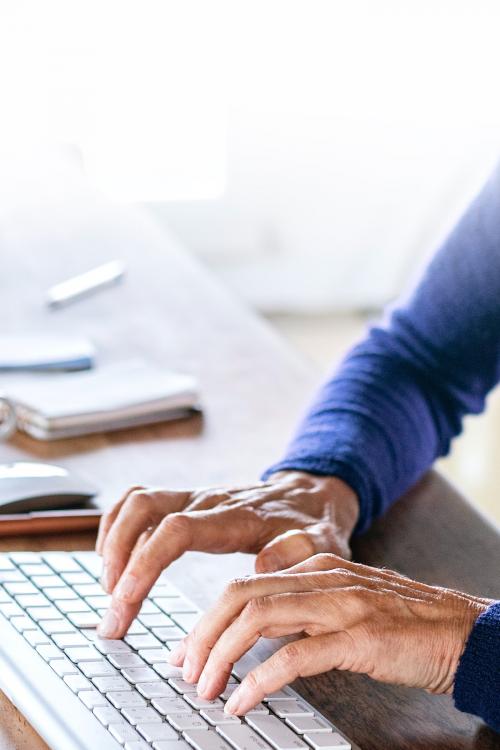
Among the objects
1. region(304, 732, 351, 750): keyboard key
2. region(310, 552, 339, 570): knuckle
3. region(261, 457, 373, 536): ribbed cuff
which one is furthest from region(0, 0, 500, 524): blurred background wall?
region(304, 732, 351, 750): keyboard key

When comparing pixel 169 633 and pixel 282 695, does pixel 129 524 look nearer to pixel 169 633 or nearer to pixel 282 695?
pixel 169 633

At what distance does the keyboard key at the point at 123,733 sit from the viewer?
62 cm

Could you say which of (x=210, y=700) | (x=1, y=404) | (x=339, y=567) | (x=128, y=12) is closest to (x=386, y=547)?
(x=339, y=567)

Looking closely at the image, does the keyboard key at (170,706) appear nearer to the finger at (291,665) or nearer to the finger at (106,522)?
the finger at (291,665)

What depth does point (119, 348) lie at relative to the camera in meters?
1.37

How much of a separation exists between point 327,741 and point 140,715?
109 mm

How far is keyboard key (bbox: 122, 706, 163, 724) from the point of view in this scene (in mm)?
640

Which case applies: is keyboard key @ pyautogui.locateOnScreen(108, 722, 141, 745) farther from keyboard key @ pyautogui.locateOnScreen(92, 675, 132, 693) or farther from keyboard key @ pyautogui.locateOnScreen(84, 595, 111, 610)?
keyboard key @ pyautogui.locateOnScreen(84, 595, 111, 610)

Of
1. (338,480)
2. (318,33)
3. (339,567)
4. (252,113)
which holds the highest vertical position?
(339,567)

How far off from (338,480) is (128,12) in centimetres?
254

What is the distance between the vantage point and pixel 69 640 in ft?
2.42

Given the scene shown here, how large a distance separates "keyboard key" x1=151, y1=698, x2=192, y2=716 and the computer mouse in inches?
13.1

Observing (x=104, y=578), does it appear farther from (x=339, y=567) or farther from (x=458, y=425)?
(x=458, y=425)

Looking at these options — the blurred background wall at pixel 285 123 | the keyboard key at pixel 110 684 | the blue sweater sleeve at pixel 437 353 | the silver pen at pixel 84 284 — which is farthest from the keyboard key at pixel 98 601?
the blurred background wall at pixel 285 123
